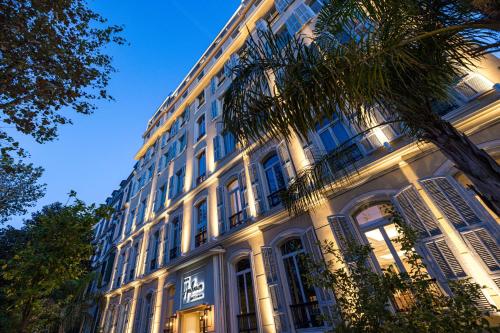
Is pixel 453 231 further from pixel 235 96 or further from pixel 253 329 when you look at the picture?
pixel 253 329

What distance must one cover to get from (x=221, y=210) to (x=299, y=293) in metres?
4.69

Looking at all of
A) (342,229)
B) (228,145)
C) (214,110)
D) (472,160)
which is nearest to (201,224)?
(228,145)

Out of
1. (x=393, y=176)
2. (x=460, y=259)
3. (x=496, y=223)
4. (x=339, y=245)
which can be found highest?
(x=393, y=176)

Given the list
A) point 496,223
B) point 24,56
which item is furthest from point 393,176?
point 24,56

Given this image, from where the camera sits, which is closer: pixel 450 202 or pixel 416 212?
pixel 450 202

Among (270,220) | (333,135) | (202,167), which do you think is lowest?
(270,220)

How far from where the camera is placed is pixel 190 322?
983cm

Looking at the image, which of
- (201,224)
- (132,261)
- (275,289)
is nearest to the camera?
(275,289)

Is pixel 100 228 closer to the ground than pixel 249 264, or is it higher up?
higher up

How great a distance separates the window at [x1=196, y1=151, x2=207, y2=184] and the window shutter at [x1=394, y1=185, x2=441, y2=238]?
9.10 meters

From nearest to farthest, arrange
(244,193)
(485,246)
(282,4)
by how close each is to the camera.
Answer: (485,246) < (244,193) < (282,4)

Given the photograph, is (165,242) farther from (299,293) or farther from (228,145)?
(299,293)

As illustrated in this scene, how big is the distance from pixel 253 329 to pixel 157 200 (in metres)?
11.3

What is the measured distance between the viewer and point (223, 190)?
10.5 meters
